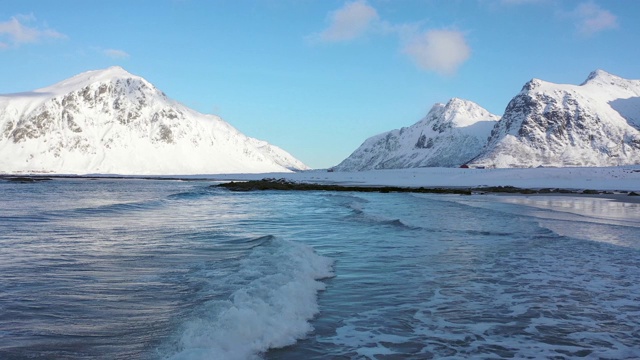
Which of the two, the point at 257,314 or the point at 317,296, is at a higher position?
the point at 257,314

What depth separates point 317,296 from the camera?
385 inches

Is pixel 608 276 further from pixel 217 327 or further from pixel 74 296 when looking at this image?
pixel 74 296

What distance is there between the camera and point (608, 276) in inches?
451

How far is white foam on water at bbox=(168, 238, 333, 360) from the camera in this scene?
6.44 m

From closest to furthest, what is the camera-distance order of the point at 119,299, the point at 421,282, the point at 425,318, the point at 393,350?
the point at 393,350, the point at 425,318, the point at 119,299, the point at 421,282

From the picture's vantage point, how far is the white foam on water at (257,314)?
644 centimetres

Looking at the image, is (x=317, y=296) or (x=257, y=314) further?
(x=317, y=296)

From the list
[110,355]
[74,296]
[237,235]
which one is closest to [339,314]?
[110,355]

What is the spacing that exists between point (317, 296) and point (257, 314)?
91.5 inches

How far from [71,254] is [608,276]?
13.5 meters

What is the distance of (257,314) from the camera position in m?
7.66

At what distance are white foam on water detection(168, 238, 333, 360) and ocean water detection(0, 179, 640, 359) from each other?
3 centimetres

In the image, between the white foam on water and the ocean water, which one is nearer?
the white foam on water

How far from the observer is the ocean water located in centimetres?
673
